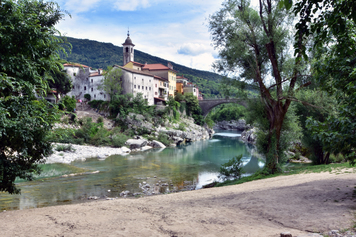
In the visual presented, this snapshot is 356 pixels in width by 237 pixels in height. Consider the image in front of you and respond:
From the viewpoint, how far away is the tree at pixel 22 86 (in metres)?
7.29

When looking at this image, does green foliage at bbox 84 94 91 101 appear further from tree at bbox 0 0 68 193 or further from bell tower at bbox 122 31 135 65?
tree at bbox 0 0 68 193

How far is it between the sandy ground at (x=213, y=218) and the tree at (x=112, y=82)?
41726 mm

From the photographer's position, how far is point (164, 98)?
61.1 metres

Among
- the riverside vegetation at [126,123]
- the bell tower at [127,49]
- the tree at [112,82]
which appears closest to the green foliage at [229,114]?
the riverside vegetation at [126,123]

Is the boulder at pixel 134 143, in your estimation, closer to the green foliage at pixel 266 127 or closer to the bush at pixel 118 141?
the bush at pixel 118 141

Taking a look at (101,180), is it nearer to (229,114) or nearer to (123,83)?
(123,83)

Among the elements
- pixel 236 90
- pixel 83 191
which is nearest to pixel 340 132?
pixel 236 90

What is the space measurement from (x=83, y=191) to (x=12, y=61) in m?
8.89

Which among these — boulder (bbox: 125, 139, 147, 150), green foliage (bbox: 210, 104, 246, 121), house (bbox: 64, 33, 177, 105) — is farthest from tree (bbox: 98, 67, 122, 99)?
green foliage (bbox: 210, 104, 246, 121)

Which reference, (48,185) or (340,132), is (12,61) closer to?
(340,132)

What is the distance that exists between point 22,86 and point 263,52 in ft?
41.7

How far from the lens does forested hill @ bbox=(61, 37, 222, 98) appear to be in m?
128

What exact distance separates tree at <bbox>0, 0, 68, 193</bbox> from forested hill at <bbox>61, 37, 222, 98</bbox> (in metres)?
113

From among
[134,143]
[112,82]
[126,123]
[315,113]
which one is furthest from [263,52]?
[112,82]
